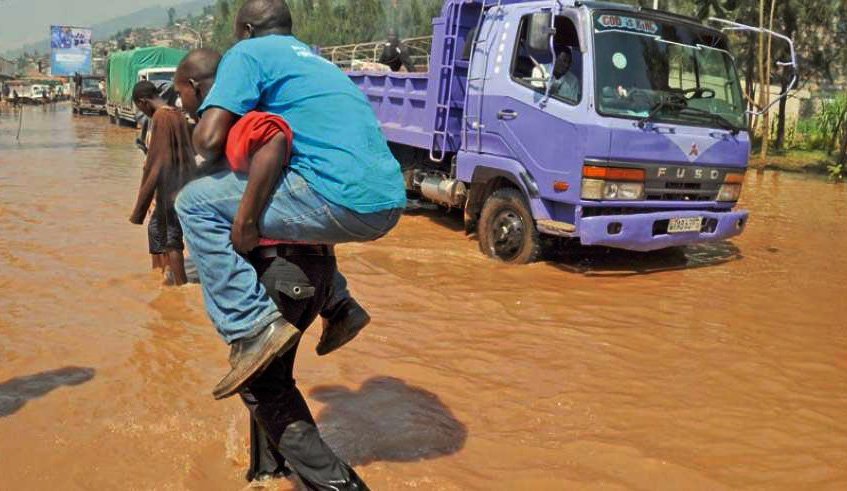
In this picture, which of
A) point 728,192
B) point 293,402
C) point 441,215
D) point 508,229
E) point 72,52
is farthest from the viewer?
point 72,52

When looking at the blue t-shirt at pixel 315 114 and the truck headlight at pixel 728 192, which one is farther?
the truck headlight at pixel 728 192

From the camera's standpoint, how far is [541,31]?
6.10 metres

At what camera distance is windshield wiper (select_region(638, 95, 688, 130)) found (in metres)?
6.13

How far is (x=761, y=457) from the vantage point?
3.31m

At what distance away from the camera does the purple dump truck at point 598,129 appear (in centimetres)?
614

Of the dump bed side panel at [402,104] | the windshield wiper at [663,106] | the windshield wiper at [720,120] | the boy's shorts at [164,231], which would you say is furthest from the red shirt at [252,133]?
the dump bed side panel at [402,104]

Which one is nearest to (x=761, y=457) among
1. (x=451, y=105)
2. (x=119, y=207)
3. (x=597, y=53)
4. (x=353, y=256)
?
(x=597, y=53)

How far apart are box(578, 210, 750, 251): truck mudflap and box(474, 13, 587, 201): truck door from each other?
36 cm

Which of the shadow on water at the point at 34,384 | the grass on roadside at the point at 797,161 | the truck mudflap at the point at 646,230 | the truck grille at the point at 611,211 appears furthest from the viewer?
the grass on roadside at the point at 797,161

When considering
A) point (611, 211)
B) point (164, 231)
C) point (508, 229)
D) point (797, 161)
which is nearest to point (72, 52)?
point (797, 161)

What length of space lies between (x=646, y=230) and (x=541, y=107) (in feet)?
4.53

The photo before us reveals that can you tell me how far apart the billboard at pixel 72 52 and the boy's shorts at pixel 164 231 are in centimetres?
6743

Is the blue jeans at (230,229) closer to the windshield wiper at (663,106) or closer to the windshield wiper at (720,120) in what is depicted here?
the windshield wiper at (663,106)

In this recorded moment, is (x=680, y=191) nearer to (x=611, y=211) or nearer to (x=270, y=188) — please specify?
(x=611, y=211)
